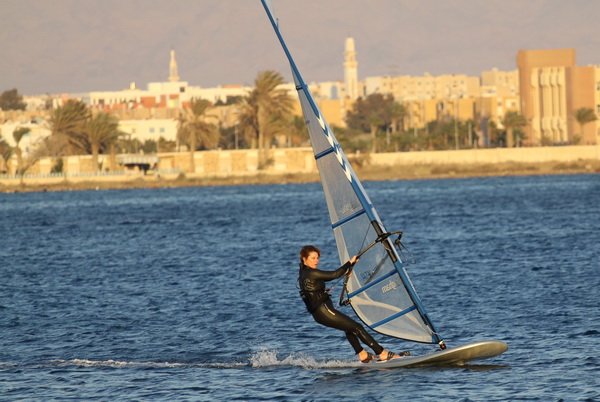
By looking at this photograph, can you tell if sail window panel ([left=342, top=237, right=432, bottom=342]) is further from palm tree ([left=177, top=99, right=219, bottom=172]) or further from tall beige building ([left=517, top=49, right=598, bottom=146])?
tall beige building ([left=517, top=49, right=598, bottom=146])

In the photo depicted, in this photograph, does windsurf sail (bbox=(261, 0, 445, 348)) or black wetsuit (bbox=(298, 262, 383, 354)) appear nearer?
black wetsuit (bbox=(298, 262, 383, 354))

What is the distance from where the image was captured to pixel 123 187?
164625mm

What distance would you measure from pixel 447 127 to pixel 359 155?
28.7 m

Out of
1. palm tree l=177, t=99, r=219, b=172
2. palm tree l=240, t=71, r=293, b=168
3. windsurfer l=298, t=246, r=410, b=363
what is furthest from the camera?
palm tree l=177, t=99, r=219, b=172

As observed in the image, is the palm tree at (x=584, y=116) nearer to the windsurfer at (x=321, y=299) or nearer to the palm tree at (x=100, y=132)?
the palm tree at (x=100, y=132)

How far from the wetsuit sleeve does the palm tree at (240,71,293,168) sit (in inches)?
5144

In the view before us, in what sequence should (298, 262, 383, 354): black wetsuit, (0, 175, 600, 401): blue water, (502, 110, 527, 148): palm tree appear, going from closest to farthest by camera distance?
(298, 262, 383, 354): black wetsuit → (0, 175, 600, 401): blue water → (502, 110, 527, 148): palm tree

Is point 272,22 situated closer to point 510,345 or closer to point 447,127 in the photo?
point 510,345

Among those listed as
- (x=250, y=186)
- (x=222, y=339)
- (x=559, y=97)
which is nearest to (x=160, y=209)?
(x=250, y=186)

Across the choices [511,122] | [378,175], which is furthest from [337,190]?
[511,122]

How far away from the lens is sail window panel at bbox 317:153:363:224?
65.5 feet

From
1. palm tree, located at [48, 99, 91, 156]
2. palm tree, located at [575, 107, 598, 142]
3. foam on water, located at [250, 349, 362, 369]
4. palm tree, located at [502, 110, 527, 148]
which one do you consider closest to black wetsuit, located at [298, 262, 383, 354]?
foam on water, located at [250, 349, 362, 369]

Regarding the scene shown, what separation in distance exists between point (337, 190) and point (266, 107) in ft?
427

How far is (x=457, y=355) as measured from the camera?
66.5 feet
